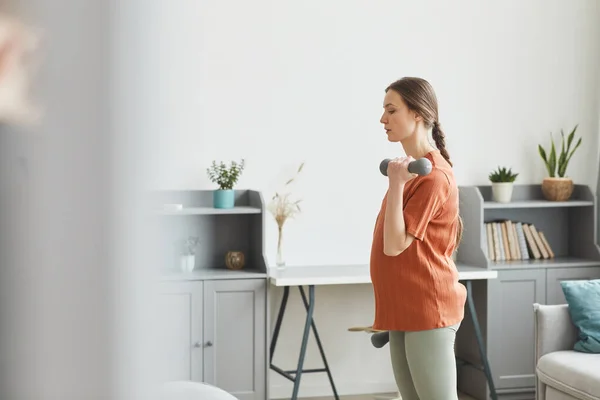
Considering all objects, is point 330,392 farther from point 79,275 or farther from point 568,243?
point 79,275

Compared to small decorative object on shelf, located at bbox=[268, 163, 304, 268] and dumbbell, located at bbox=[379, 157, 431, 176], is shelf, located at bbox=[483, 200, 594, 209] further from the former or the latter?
dumbbell, located at bbox=[379, 157, 431, 176]

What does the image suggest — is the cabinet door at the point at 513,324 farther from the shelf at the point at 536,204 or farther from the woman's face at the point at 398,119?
the woman's face at the point at 398,119

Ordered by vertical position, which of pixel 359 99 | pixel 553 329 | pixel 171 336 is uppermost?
pixel 359 99

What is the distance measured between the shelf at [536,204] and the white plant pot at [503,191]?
41 mm

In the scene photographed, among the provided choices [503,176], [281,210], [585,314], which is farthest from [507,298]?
[281,210]

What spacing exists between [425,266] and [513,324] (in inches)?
87.6

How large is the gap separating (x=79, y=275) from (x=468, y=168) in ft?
15.7

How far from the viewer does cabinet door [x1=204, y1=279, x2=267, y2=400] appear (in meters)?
4.07

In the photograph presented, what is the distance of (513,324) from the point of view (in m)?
4.52

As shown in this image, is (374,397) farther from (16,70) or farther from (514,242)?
(16,70)

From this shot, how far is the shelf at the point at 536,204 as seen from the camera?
15.0ft

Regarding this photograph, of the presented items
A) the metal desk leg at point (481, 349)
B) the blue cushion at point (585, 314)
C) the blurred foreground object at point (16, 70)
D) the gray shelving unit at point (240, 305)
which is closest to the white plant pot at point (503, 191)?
the metal desk leg at point (481, 349)

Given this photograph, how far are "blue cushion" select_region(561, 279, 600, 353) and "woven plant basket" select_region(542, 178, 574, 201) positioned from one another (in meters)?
1.08

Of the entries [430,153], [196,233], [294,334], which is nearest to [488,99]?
[294,334]
